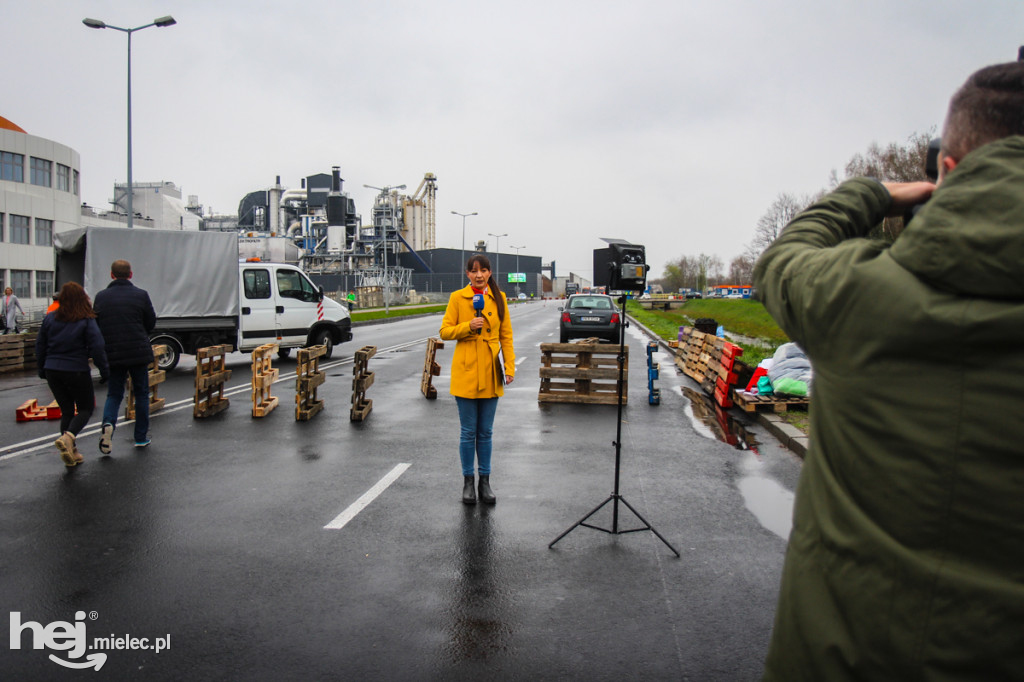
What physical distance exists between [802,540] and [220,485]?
6.33 m

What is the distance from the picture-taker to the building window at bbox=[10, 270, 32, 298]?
44.5 metres

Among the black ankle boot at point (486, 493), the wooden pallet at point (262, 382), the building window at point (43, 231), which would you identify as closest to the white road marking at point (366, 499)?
the black ankle boot at point (486, 493)

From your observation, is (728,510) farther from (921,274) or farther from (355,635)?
(921,274)

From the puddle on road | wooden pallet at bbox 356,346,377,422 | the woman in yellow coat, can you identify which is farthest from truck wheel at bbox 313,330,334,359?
the woman in yellow coat

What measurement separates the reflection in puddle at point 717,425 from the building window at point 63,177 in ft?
168

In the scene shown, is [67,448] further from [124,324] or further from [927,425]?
[927,425]

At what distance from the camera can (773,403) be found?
10.3 metres

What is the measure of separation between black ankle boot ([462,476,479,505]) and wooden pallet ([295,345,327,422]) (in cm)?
467

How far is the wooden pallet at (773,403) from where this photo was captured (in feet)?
33.6

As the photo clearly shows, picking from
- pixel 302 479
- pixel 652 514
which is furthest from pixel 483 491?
pixel 302 479

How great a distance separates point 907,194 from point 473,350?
4.64 metres

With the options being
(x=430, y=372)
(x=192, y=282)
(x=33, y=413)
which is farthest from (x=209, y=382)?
(x=192, y=282)

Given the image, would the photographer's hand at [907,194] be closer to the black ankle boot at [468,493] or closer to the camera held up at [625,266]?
the camera held up at [625,266]

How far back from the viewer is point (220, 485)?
681 centimetres
